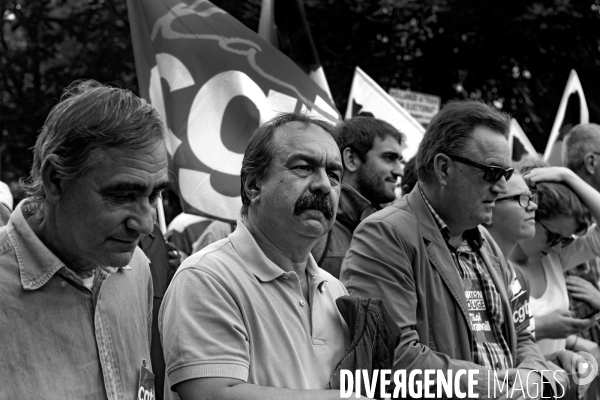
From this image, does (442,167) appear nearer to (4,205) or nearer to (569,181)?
(569,181)

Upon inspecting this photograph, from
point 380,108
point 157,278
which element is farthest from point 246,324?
point 380,108

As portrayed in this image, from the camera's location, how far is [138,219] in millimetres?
2389

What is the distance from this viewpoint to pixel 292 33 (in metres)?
6.78

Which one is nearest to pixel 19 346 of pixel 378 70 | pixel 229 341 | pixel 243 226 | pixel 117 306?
pixel 117 306

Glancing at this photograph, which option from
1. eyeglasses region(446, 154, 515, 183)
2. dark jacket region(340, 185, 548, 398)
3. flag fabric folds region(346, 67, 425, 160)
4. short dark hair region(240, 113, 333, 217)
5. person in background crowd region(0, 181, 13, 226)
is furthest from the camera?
flag fabric folds region(346, 67, 425, 160)

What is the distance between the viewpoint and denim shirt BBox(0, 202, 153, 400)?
2.26 metres

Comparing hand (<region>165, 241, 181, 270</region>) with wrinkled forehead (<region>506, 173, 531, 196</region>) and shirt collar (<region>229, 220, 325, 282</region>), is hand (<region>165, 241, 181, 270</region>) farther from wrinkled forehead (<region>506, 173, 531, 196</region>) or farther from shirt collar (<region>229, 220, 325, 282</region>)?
shirt collar (<region>229, 220, 325, 282</region>)

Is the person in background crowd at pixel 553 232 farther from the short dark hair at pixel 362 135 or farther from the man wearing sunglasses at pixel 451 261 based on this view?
the man wearing sunglasses at pixel 451 261

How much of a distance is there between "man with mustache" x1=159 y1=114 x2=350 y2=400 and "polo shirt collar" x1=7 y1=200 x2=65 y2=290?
1.52 ft

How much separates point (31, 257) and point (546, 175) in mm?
3780

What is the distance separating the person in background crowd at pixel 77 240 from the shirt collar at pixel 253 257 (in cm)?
49

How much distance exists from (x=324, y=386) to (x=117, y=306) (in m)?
0.73

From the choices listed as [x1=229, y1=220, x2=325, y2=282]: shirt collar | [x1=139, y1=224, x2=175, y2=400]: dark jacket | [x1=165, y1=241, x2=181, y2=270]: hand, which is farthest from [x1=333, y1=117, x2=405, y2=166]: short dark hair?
[x1=229, y1=220, x2=325, y2=282]: shirt collar

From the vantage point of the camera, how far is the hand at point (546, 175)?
526 centimetres
